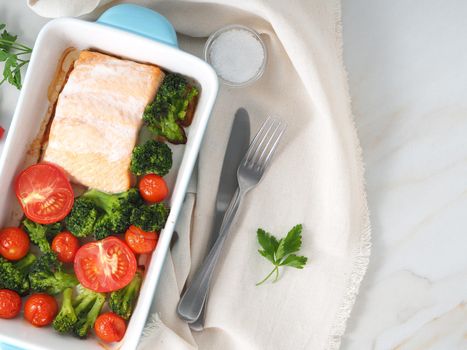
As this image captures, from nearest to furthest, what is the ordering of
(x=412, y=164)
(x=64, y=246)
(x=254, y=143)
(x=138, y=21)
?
1. (x=138, y=21)
2. (x=64, y=246)
3. (x=254, y=143)
4. (x=412, y=164)

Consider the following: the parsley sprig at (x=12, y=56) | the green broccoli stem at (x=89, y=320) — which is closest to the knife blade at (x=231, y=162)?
the green broccoli stem at (x=89, y=320)

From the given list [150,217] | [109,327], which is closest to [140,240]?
[150,217]

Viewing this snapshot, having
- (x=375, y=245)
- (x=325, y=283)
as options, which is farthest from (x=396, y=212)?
(x=325, y=283)

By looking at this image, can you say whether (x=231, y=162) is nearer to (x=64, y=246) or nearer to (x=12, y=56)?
(x=64, y=246)

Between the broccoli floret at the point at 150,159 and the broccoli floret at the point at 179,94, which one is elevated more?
the broccoli floret at the point at 179,94

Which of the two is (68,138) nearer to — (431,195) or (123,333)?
(123,333)

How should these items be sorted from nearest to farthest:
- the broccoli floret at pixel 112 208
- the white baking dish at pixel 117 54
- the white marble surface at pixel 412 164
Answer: the white baking dish at pixel 117 54
the broccoli floret at pixel 112 208
the white marble surface at pixel 412 164

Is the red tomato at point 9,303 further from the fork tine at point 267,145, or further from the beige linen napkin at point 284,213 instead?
the fork tine at point 267,145
